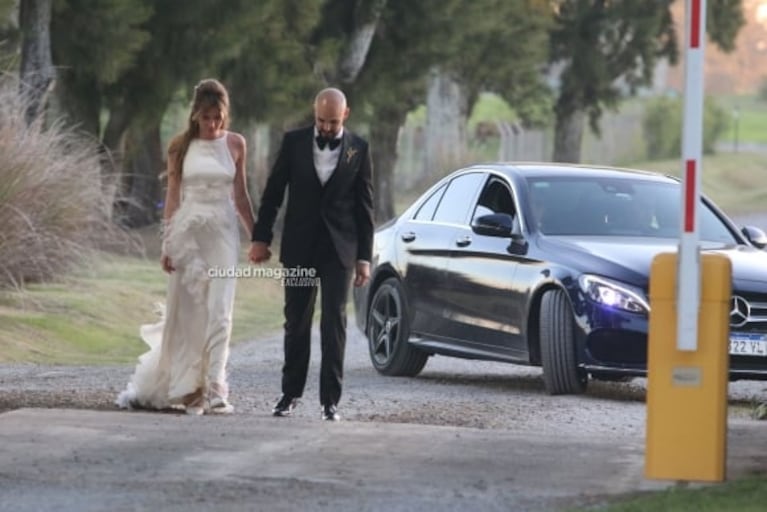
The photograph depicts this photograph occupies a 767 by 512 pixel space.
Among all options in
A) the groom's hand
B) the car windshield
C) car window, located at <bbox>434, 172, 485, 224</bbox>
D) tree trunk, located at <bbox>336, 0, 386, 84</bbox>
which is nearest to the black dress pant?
the groom's hand

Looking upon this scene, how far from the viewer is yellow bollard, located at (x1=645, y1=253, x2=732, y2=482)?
862 cm

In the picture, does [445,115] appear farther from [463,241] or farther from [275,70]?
[463,241]

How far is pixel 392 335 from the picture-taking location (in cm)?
1527

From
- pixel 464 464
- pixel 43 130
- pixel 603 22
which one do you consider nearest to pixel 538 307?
pixel 464 464

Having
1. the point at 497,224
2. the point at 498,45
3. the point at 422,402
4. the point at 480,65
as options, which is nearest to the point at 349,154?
the point at 422,402

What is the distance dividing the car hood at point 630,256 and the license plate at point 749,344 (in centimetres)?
31

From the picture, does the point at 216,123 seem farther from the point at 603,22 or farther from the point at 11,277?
the point at 603,22

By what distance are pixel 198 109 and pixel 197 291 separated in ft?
3.47

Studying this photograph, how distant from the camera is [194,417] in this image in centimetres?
1121

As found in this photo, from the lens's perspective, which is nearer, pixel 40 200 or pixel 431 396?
pixel 431 396

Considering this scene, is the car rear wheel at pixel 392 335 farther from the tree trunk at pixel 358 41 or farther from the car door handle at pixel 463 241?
the tree trunk at pixel 358 41

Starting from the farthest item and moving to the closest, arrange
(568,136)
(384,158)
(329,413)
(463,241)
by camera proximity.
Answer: (568,136)
(384,158)
(463,241)
(329,413)

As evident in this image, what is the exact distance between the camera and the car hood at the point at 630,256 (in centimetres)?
1294

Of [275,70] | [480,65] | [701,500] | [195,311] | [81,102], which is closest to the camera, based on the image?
[701,500]
